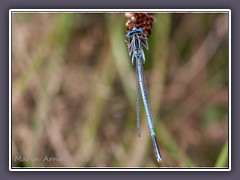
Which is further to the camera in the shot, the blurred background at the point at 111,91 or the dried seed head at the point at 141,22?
the blurred background at the point at 111,91

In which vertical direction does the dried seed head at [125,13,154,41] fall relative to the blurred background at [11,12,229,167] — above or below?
above

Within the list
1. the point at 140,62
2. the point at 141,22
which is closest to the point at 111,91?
the point at 140,62

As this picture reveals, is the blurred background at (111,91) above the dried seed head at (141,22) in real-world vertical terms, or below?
below
